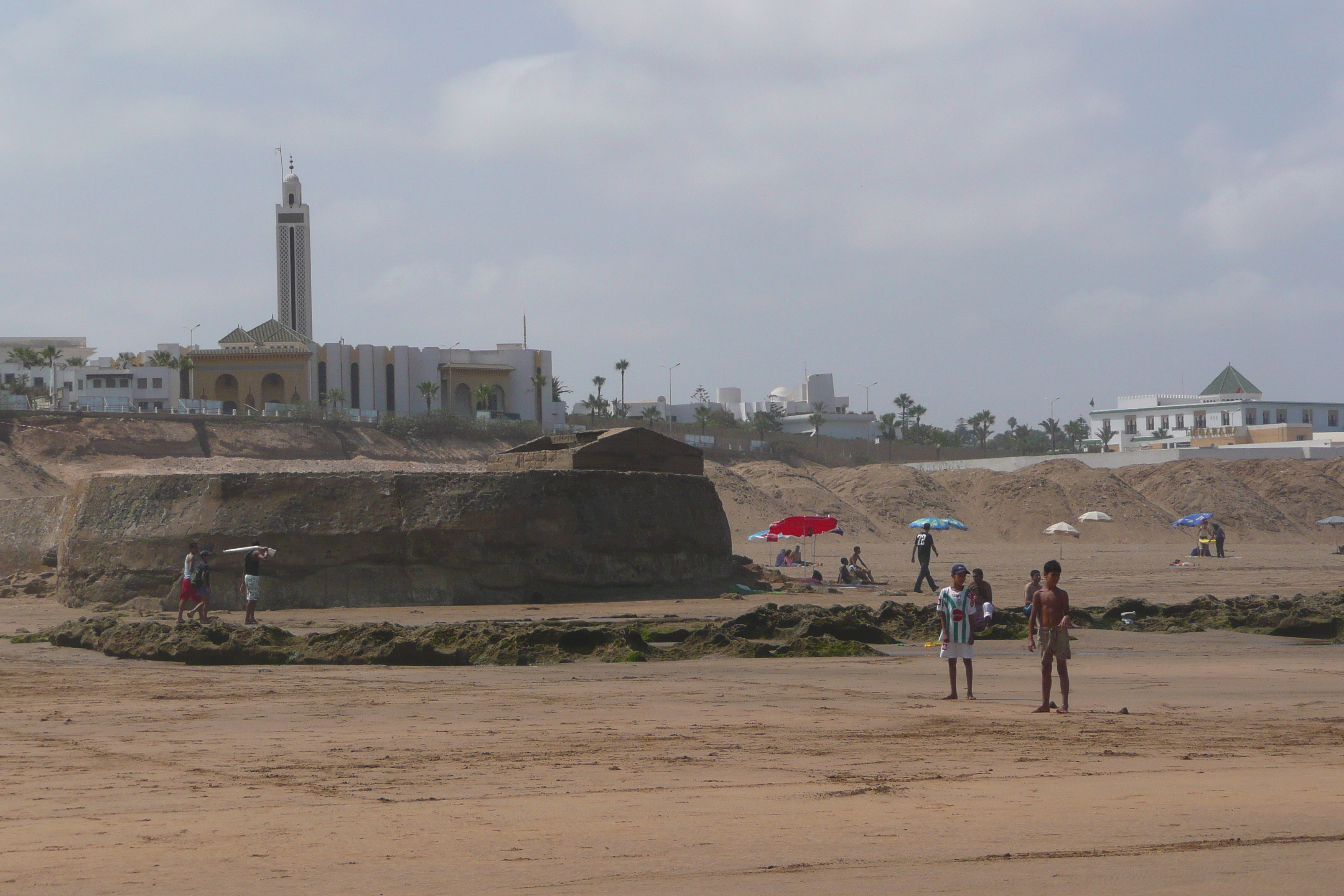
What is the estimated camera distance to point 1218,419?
91.5m

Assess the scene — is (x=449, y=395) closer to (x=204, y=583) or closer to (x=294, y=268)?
(x=294, y=268)

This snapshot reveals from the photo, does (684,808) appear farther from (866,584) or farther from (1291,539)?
(1291,539)

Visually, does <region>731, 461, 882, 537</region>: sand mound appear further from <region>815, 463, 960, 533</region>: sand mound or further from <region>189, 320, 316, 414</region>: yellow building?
<region>189, 320, 316, 414</region>: yellow building

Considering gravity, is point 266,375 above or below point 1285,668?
above

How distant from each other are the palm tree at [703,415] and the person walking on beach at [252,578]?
218ft

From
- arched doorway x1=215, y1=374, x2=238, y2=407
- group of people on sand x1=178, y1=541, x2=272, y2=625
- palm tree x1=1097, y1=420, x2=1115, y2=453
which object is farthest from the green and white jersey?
palm tree x1=1097, y1=420, x2=1115, y2=453

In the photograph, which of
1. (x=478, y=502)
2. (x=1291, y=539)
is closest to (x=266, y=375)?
(x=1291, y=539)

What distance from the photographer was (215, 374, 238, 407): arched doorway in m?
74.9

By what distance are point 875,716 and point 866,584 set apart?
55.7ft

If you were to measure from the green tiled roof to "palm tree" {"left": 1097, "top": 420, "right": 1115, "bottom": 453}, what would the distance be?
898 cm

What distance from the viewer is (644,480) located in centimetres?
2270

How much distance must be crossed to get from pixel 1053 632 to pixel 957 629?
972mm

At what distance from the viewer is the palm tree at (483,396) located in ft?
258

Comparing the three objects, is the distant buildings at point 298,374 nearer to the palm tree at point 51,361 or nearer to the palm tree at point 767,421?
the palm tree at point 51,361
